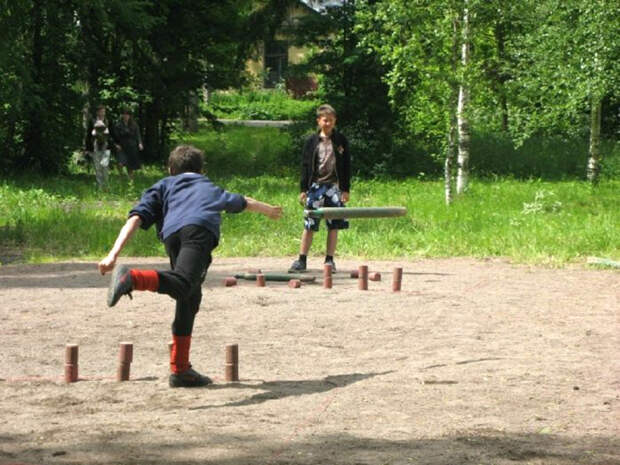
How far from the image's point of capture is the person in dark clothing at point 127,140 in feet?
84.3

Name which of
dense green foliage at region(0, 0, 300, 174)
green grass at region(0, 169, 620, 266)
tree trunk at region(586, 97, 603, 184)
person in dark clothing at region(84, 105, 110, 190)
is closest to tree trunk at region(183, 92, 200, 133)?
dense green foliage at region(0, 0, 300, 174)

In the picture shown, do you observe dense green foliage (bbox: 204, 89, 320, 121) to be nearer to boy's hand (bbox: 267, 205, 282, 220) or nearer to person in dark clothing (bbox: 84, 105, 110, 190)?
person in dark clothing (bbox: 84, 105, 110, 190)

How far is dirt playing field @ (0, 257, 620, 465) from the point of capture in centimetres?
606

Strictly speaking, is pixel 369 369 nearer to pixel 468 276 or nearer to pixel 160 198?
pixel 160 198

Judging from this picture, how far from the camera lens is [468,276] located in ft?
44.8

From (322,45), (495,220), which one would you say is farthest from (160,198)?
(322,45)

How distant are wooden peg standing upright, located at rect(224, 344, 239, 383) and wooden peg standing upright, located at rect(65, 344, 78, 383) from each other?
0.98 m

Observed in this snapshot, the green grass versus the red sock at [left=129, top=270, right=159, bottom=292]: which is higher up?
the red sock at [left=129, top=270, right=159, bottom=292]

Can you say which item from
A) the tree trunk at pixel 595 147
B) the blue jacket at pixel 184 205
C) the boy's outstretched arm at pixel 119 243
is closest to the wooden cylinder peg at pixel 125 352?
the boy's outstretched arm at pixel 119 243

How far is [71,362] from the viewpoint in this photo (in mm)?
7785

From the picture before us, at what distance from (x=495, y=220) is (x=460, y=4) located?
17.3 ft

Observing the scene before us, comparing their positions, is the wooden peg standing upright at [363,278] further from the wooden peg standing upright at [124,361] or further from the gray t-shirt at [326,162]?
the wooden peg standing upright at [124,361]

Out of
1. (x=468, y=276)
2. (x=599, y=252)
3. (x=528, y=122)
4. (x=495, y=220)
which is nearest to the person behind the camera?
(x=468, y=276)

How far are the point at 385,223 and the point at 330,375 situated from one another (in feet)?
33.1
